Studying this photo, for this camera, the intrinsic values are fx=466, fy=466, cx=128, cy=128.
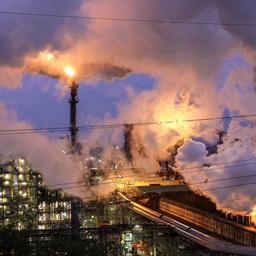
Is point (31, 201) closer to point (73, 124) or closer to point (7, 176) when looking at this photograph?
point (7, 176)

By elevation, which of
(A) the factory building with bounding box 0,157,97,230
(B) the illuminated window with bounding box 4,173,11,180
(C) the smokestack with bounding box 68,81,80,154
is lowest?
(A) the factory building with bounding box 0,157,97,230

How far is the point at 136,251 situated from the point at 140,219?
3.19 meters

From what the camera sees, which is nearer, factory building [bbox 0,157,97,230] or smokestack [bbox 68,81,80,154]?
factory building [bbox 0,157,97,230]

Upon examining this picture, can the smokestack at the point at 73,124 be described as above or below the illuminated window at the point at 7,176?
above

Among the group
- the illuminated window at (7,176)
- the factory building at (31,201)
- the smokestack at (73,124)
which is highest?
the smokestack at (73,124)

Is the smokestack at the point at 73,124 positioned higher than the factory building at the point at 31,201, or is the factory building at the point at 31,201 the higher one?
the smokestack at the point at 73,124

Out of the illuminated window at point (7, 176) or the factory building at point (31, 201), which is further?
the illuminated window at point (7, 176)

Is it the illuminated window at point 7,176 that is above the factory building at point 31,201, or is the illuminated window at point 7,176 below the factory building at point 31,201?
above

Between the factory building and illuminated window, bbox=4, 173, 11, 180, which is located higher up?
illuminated window, bbox=4, 173, 11, 180

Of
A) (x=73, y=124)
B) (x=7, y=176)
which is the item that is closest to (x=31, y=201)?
(x=7, y=176)

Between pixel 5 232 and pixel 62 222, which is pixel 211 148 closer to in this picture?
pixel 62 222

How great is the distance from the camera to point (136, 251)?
18750 millimetres

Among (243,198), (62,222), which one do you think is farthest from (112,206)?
(243,198)

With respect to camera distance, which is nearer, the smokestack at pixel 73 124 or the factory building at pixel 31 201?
the factory building at pixel 31 201
